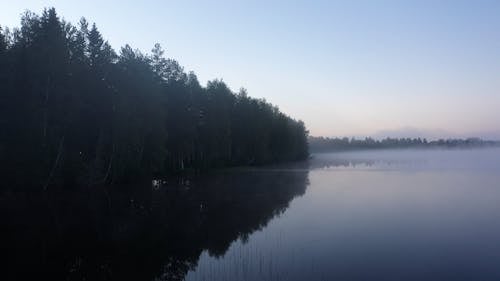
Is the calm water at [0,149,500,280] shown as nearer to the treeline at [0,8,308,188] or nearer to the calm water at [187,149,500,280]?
the calm water at [187,149,500,280]

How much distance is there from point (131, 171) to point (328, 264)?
160 feet

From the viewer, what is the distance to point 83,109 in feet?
180

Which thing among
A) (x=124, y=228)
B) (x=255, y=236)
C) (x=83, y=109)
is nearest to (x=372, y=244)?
(x=255, y=236)

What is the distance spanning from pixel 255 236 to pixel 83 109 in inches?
1464

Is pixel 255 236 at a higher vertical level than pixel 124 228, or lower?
lower

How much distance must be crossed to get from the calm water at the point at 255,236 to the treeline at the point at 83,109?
6159mm

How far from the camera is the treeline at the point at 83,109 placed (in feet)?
150

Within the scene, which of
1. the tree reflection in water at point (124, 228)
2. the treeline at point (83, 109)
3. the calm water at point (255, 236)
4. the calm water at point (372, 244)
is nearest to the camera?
the calm water at point (372, 244)

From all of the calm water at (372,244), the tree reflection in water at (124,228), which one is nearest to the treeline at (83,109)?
the tree reflection in water at (124,228)

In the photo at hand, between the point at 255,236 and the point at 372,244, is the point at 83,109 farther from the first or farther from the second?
the point at 372,244

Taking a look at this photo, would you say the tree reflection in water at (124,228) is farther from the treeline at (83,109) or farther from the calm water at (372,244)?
the treeline at (83,109)

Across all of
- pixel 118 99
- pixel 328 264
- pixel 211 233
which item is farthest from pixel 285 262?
pixel 118 99

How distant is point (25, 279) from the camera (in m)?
17.4

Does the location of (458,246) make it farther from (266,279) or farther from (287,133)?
(287,133)
